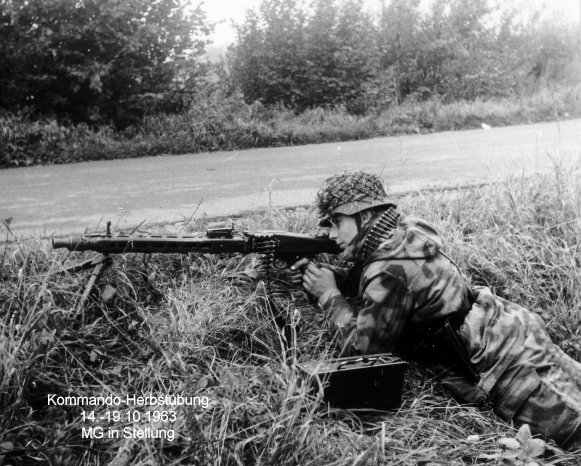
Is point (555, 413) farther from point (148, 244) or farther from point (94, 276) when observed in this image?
point (94, 276)

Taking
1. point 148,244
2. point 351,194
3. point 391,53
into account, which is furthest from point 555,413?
point 391,53

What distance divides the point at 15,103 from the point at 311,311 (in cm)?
687

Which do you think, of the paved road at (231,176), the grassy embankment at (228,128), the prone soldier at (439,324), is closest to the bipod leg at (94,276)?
the paved road at (231,176)

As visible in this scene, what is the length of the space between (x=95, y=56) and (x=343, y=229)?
6689 mm

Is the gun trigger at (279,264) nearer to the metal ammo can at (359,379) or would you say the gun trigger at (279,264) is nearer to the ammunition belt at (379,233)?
the ammunition belt at (379,233)

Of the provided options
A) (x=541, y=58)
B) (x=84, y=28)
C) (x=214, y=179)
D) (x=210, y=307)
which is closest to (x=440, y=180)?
(x=214, y=179)

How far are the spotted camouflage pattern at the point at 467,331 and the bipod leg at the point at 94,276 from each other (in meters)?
1.27

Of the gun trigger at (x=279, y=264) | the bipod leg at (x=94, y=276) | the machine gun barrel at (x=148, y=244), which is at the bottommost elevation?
the gun trigger at (x=279, y=264)

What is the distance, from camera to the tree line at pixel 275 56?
8312 mm

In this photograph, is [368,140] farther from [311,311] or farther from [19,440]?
[19,440]

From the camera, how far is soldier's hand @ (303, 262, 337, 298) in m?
3.36

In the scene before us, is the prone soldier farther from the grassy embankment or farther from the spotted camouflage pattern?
the grassy embankment

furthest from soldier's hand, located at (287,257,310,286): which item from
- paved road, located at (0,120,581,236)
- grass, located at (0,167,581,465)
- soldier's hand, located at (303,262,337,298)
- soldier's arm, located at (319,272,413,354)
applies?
paved road, located at (0,120,581,236)

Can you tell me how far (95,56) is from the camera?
8.53 m
